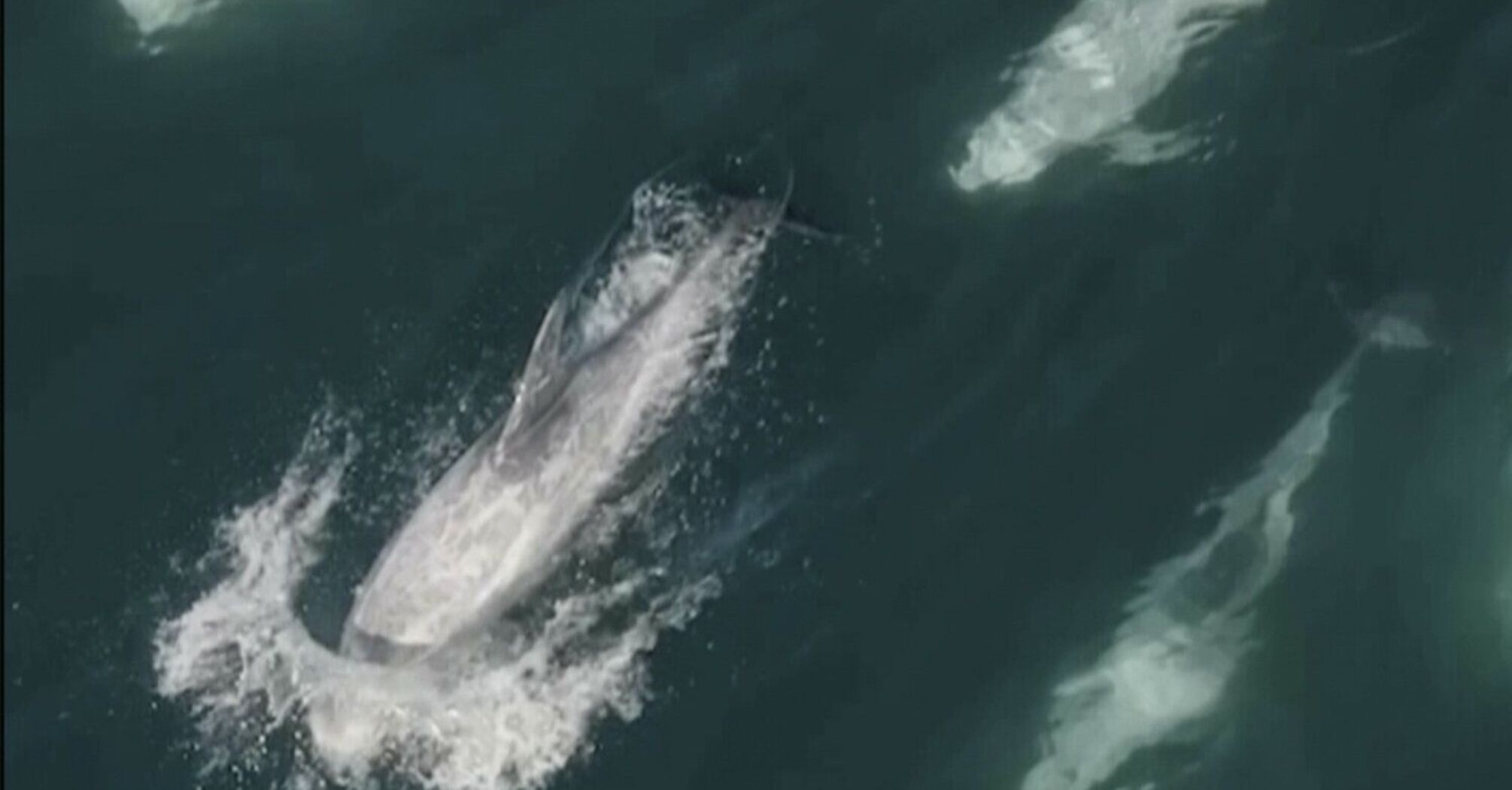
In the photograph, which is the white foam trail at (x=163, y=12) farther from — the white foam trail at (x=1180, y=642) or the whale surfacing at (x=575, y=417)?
the white foam trail at (x=1180, y=642)

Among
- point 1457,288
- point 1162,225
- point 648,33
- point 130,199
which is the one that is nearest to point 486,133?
point 648,33

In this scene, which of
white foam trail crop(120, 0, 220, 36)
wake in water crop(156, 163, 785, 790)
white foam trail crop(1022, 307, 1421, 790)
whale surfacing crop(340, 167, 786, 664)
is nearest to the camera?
white foam trail crop(1022, 307, 1421, 790)

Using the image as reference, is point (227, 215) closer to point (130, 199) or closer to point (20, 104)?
point (130, 199)

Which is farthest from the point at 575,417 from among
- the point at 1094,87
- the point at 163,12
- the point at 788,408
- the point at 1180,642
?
the point at 163,12

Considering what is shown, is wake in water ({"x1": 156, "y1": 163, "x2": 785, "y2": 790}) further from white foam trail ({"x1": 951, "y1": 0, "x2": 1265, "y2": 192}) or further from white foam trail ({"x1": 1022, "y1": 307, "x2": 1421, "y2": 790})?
white foam trail ({"x1": 1022, "y1": 307, "x2": 1421, "y2": 790})

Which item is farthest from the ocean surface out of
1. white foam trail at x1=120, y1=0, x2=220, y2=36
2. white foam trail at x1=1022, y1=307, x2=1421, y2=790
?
white foam trail at x1=120, y1=0, x2=220, y2=36
